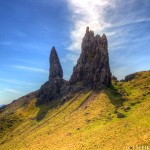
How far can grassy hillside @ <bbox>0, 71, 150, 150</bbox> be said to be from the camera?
85.2 meters

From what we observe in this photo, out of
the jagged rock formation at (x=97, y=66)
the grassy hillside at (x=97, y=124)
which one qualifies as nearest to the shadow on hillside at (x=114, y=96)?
the grassy hillside at (x=97, y=124)

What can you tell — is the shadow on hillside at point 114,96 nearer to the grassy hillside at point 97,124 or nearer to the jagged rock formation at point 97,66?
the grassy hillside at point 97,124

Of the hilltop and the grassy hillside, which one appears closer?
the grassy hillside

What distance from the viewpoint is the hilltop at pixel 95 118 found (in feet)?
289

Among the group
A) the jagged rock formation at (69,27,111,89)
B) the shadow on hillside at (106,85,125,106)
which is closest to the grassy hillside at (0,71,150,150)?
the shadow on hillside at (106,85,125,106)

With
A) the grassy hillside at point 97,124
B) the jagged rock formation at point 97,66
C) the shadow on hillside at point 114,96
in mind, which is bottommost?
the grassy hillside at point 97,124

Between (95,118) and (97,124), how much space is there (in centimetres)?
962

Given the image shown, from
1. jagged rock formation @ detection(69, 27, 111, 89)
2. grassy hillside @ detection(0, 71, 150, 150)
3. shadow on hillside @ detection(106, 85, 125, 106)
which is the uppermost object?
jagged rock formation @ detection(69, 27, 111, 89)

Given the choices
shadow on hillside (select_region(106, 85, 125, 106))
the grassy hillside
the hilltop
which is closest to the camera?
the grassy hillside

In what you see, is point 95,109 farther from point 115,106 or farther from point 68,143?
point 68,143

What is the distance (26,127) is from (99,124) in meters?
76.4

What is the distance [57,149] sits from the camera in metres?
95.2

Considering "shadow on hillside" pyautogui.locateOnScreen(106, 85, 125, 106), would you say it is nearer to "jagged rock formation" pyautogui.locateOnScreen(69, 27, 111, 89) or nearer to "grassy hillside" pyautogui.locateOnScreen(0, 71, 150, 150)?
"grassy hillside" pyautogui.locateOnScreen(0, 71, 150, 150)

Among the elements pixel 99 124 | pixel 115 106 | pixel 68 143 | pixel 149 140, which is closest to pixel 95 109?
pixel 115 106
